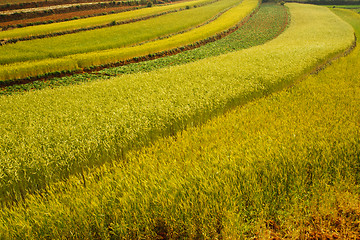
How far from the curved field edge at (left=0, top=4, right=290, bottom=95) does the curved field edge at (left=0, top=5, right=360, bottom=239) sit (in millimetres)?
10794

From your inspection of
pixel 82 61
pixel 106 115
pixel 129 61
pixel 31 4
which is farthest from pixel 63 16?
pixel 106 115

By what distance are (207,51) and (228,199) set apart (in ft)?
60.1

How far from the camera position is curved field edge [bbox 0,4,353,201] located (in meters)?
3.86

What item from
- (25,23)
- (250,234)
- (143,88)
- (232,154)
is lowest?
(250,234)

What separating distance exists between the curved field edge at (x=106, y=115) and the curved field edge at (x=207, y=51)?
480 centimetres

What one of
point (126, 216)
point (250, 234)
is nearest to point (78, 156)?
point (126, 216)

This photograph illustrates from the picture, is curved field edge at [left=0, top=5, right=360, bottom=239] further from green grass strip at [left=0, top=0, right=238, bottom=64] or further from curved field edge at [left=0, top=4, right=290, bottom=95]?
green grass strip at [left=0, top=0, right=238, bottom=64]

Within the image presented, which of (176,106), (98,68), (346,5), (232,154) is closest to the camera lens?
(232,154)

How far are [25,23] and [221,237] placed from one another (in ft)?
100

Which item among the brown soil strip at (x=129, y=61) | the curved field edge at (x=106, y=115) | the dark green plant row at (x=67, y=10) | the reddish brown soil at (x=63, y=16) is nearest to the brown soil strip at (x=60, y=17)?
the reddish brown soil at (x=63, y=16)

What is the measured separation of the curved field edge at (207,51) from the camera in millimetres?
12539

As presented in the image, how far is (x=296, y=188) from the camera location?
9.42ft

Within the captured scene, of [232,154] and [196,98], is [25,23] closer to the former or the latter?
[196,98]

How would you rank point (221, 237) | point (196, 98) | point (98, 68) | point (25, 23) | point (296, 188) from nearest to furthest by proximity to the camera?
point (221, 237) < point (296, 188) < point (196, 98) < point (98, 68) < point (25, 23)
